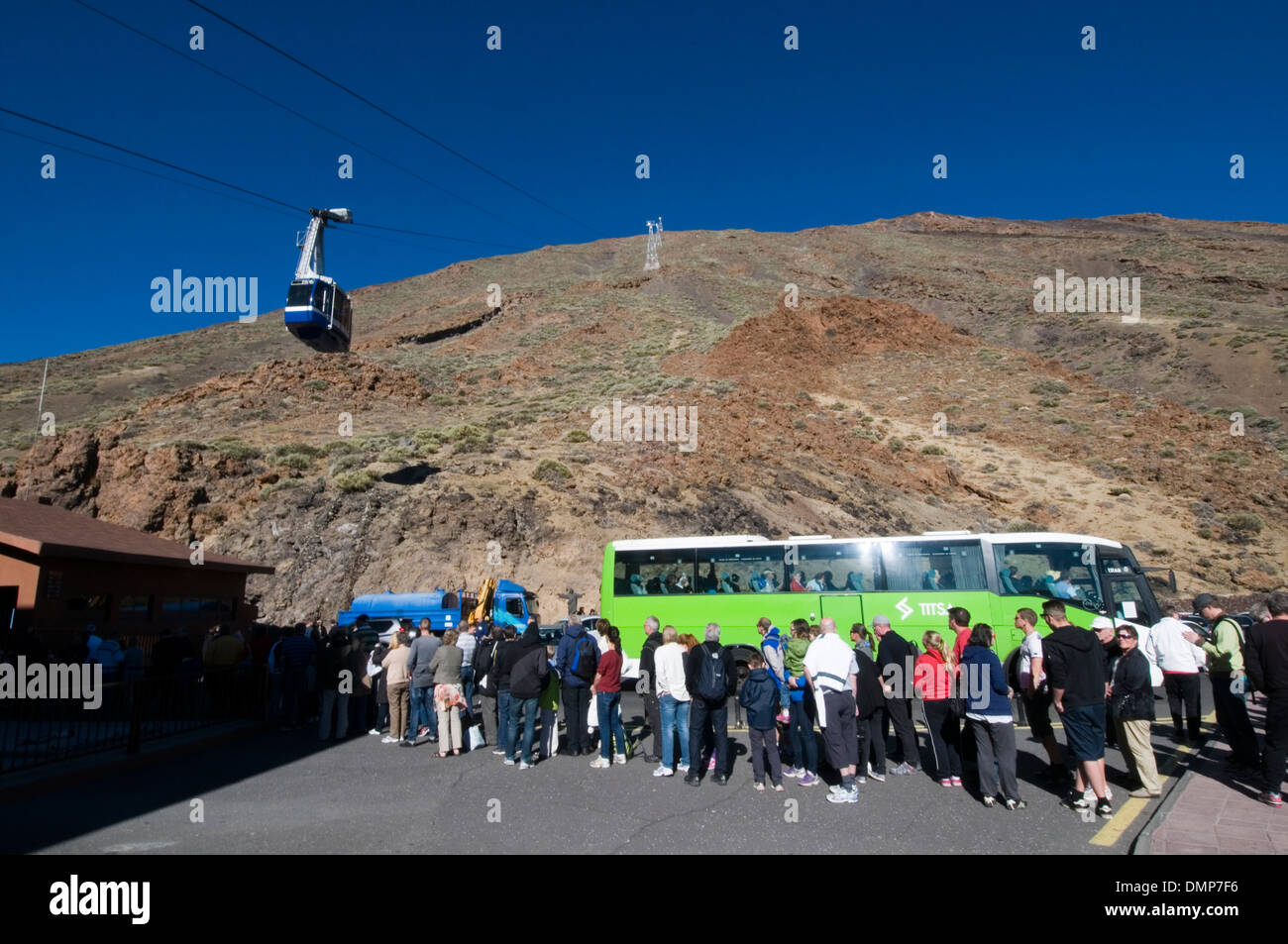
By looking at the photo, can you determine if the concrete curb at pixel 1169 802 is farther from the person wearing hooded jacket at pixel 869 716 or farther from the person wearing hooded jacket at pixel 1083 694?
the person wearing hooded jacket at pixel 869 716

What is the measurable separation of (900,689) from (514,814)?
4390 mm

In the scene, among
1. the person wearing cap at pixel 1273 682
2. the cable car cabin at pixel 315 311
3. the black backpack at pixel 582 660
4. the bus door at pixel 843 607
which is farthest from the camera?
the cable car cabin at pixel 315 311

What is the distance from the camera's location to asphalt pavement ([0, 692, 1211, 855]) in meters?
6.14

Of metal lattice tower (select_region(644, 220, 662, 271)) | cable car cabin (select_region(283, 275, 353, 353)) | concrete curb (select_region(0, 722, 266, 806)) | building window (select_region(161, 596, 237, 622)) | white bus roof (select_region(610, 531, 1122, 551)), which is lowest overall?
concrete curb (select_region(0, 722, 266, 806))

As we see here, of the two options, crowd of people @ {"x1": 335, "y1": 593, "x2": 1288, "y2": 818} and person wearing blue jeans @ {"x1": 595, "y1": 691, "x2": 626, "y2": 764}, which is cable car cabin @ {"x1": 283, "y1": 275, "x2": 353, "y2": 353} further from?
person wearing blue jeans @ {"x1": 595, "y1": 691, "x2": 626, "y2": 764}

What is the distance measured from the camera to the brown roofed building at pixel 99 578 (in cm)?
1316

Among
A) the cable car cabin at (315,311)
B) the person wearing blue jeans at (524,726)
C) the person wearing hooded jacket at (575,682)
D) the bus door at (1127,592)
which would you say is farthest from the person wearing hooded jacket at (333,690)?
the cable car cabin at (315,311)

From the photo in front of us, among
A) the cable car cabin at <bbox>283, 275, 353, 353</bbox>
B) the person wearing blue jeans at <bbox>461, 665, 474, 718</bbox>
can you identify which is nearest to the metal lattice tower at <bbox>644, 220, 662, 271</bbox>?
the cable car cabin at <bbox>283, 275, 353, 353</bbox>

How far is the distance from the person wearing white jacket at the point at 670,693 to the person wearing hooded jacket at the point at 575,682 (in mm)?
966

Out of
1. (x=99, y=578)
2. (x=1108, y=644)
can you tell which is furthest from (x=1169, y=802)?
(x=99, y=578)

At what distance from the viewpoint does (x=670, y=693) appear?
333 inches

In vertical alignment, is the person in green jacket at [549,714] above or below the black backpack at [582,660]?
below

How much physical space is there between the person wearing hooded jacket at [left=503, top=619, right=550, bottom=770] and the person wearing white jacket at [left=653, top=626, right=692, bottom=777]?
145 cm

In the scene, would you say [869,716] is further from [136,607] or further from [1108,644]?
[136,607]
